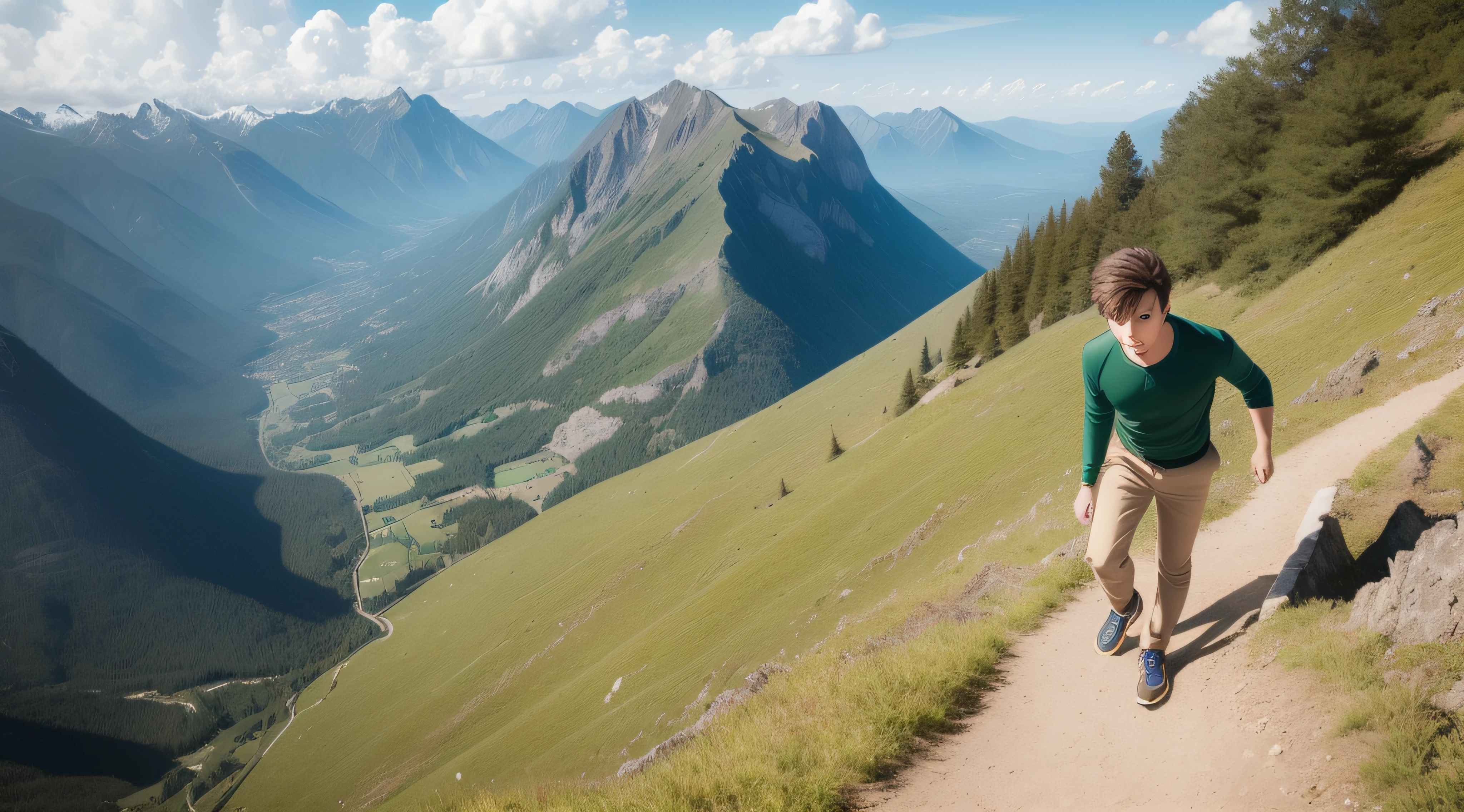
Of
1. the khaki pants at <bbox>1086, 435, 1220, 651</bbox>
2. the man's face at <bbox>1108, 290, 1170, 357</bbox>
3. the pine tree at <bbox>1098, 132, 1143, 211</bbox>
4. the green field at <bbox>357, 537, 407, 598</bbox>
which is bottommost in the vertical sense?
the green field at <bbox>357, 537, 407, 598</bbox>

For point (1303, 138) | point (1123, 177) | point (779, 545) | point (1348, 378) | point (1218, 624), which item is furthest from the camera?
point (1123, 177)

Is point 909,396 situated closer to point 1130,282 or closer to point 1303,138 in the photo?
point 1303,138

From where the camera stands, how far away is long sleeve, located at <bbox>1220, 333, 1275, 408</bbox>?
6.74 m

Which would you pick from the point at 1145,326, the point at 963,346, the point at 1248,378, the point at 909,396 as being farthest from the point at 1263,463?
the point at 963,346

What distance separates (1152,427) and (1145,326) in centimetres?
130

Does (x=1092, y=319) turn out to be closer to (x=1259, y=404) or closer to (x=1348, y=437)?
(x=1348, y=437)

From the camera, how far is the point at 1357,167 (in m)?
31.3

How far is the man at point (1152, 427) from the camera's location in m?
6.28

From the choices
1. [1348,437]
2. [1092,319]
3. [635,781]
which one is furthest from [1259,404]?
[1092,319]

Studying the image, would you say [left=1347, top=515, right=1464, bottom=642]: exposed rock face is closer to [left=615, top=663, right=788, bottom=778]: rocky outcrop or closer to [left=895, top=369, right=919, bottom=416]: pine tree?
[left=615, top=663, right=788, bottom=778]: rocky outcrop

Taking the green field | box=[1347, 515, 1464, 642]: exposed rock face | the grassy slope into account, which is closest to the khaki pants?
box=[1347, 515, 1464, 642]: exposed rock face

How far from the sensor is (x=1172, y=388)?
6609 millimetres

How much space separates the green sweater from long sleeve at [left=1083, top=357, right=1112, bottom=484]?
0.05 ft

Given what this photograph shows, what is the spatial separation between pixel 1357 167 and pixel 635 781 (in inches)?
1740
